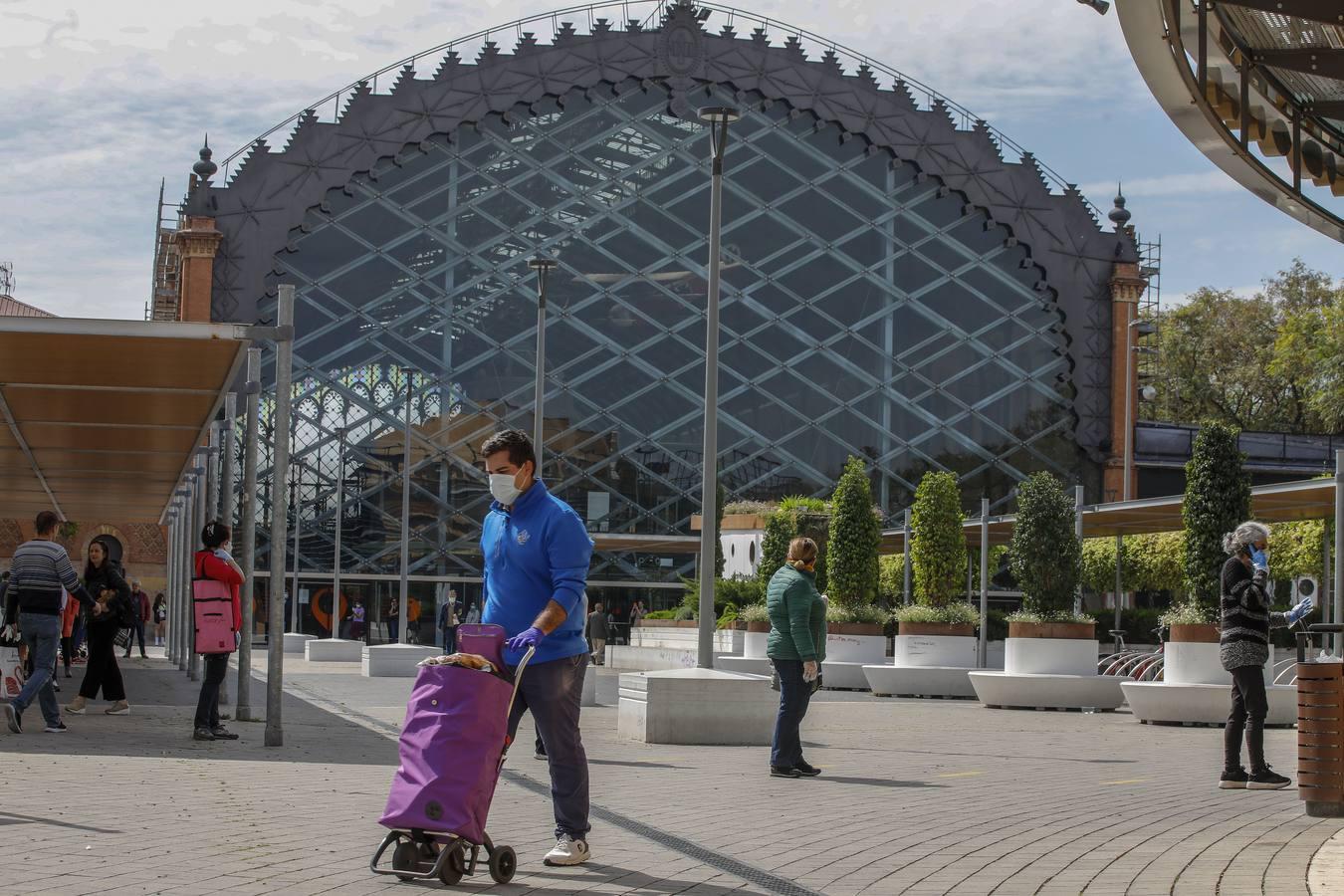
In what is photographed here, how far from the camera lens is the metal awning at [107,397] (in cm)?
1315

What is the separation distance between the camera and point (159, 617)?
53844mm

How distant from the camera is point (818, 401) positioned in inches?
2291

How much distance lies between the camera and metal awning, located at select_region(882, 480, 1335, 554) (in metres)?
22.9

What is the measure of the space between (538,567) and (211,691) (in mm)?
6552

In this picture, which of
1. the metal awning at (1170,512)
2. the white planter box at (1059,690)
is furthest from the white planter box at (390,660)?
the white planter box at (1059,690)

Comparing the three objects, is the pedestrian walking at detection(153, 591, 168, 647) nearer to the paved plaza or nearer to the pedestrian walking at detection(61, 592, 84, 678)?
the pedestrian walking at detection(61, 592, 84, 678)

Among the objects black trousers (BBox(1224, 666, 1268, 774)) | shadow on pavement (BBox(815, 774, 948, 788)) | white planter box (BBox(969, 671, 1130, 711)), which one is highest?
black trousers (BBox(1224, 666, 1268, 774))

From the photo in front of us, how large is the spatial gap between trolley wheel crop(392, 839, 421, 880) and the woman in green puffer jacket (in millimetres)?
5235

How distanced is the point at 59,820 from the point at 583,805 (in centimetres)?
265

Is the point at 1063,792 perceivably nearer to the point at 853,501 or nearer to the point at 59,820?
the point at 59,820

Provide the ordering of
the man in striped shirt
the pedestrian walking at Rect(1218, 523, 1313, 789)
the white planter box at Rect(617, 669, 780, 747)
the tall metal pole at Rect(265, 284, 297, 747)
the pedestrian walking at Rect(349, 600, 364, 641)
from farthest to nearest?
the pedestrian walking at Rect(349, 600, 364, 641), the white planter box at Rect(617, 669, 780, 747), the man in striped shirt, the tall metal pole at Rect(265, 284, 297, 747), the pedestrian walking at Rect(1218, 523, 1313, 789)

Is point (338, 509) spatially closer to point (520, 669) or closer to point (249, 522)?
point (249, 522)

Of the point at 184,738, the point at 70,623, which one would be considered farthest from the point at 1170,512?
the point at 184,738

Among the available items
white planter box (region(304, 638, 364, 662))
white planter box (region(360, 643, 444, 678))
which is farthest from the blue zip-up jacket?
white planter box (region(304, 638, 364, 662))
